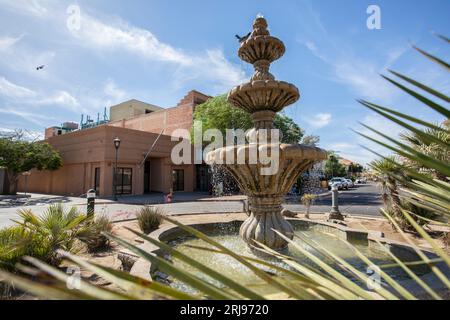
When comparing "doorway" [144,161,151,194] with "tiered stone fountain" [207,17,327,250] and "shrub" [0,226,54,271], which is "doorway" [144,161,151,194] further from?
"shrub" [0,226,54,271]

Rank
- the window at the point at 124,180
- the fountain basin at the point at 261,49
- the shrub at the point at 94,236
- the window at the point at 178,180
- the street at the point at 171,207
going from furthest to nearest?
the window at the point at 178,180 < the window at the point at 124,180 < the street at the point at 171,207 < the fountain basin at the point at 261,49 < the shrub at the point at 94,236

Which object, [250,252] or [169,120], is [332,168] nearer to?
[169,120]

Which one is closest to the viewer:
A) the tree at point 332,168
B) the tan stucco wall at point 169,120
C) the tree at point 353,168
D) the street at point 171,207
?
the street at point 171,207

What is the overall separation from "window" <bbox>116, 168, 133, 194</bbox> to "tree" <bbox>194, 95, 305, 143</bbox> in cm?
819

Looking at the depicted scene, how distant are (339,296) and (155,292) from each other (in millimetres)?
629

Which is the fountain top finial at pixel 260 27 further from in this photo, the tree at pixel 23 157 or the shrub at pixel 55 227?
the tree at pixel 23 157

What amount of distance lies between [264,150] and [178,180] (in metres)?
25.3

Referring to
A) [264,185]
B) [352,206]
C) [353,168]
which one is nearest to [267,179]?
[264,185]

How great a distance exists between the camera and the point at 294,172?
15.0 feet

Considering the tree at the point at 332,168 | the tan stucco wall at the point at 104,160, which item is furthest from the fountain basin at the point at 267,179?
the tree at the point at 332,168

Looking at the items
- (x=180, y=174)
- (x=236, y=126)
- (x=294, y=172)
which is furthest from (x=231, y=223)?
(x=180, y=174)

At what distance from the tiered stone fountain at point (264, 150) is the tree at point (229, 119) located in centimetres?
1449

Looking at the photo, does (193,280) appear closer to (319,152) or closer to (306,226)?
(319,152)

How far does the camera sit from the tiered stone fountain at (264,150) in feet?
13.6
